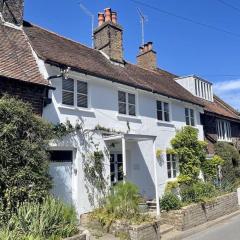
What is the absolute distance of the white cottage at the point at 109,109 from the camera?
13.0m

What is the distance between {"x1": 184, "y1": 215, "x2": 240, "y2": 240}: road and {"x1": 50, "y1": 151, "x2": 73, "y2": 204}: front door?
4.61m

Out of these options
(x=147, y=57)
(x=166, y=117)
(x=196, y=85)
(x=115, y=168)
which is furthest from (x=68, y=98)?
(x=196, y=85)

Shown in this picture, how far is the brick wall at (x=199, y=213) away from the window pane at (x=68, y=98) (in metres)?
5.74

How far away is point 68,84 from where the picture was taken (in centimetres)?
1377

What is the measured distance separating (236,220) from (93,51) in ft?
36.3

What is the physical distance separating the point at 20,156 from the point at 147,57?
1665 centimetres

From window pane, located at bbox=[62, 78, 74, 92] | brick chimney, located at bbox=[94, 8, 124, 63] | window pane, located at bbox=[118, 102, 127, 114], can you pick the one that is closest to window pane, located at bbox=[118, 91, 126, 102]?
window pane, located at bbox=[118, 102, 127, 114]

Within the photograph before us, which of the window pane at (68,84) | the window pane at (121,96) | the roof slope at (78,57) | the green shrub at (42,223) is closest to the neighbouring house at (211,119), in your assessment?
the roof slope at (78,57)

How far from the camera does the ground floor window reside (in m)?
18.6

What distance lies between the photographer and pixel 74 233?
9008 mm

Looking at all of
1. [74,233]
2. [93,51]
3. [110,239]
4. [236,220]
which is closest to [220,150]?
[236,220]

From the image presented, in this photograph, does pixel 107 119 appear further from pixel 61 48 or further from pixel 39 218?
pixel 39 218

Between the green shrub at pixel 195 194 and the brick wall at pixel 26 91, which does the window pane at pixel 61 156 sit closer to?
the brick wall at pixel 26 91

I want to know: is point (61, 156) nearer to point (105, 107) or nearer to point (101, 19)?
point (105, 107)
